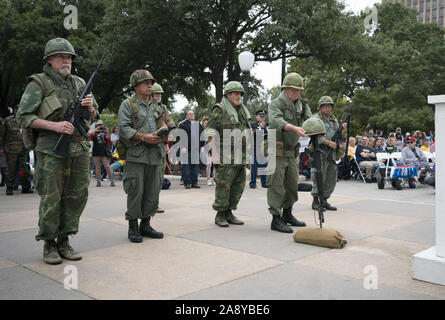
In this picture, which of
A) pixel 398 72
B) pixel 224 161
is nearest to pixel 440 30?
pixel 398 72

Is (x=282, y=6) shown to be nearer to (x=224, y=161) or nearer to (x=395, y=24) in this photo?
(x=224, y=161)

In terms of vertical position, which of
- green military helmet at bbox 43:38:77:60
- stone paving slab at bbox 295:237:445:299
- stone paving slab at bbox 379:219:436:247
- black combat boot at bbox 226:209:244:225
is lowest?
stone paving slab at bbox 295:237:445:299

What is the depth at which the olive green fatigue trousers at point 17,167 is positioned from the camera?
33.4 ft

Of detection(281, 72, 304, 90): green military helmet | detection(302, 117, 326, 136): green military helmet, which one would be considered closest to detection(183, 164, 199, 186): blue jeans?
detection(281, 72, 304, 90): green military helmet

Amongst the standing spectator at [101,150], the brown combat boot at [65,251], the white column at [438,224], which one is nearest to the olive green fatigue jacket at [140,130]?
the brown combat boot at [65,251]

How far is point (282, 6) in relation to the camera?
17844 mm

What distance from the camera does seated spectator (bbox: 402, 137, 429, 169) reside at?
12.3 m

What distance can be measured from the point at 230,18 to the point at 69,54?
48.7ft

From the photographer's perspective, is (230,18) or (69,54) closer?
(69,54)

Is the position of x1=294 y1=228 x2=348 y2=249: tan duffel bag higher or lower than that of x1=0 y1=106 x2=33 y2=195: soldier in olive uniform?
lower

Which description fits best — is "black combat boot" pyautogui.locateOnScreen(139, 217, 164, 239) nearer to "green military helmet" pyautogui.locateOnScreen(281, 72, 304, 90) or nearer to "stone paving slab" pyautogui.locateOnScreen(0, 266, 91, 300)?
"stone paving slab" pyautogui.locateOnScreen(0, 266, 91, 300)

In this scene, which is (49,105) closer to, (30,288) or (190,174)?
(30,288)
